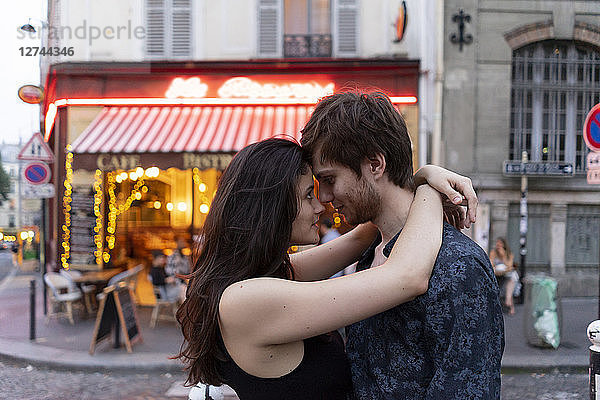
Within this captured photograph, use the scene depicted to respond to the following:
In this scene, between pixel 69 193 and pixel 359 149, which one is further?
pixel 69 193

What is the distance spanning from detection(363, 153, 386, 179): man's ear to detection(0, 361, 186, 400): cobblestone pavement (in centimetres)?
514

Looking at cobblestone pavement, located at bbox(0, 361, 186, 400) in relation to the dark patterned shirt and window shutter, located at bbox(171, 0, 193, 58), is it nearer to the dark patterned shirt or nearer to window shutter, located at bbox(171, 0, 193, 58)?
the dark patterned shirt

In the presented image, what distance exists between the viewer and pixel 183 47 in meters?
11.0

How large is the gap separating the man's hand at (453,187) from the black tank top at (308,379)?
25.6 inches

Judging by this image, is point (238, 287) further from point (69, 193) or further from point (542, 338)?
point (69, 193)

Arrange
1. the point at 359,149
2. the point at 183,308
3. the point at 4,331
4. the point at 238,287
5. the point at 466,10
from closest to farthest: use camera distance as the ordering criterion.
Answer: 1. the point at 238,287
2. the point at 359,149
3. the point at 183,308
4. the point at 4,331
5. the point at 466,10

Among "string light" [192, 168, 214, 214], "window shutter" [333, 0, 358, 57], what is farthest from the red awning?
"string light" [192, 168, 214, 214]

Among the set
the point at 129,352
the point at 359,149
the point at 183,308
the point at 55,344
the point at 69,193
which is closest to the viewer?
the point at 359,149

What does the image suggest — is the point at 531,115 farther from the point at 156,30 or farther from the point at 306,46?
the point at 156,30

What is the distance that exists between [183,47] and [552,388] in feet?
29.7

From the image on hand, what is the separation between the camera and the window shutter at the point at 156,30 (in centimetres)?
1101

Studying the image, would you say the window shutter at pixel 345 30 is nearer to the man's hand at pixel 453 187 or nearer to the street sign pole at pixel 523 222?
the street sign pole at pixel 523 222

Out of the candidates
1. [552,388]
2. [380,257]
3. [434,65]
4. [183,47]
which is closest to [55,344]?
[183,47]

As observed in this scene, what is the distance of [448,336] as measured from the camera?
149cm
